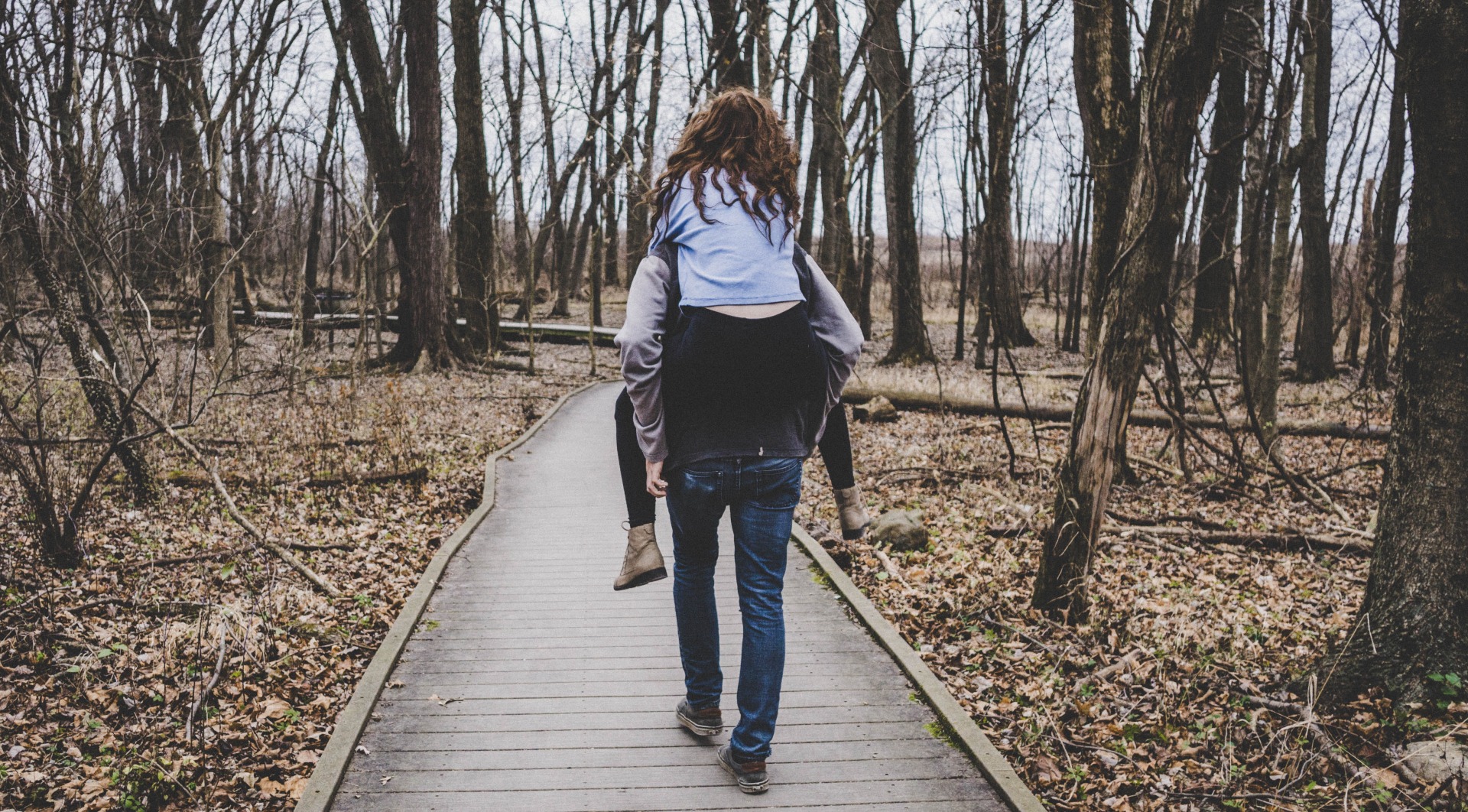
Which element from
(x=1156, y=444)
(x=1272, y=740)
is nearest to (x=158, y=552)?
(x=1272, y=740)

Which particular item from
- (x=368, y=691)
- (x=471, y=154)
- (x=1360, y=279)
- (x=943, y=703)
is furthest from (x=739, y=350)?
(x=1360, y=279)

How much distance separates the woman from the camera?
3.02m

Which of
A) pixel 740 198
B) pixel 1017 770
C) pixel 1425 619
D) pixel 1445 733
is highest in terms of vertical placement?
pixel 740 198

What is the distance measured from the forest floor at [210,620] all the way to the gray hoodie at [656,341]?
6.76ft

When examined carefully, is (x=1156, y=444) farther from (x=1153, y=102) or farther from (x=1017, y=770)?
(x=1017, y=770)

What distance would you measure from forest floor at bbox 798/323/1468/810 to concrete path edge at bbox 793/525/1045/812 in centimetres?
23

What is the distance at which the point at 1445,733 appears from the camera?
3553 mm

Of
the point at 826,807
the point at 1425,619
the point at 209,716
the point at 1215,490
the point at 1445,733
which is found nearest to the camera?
the point at 826,807

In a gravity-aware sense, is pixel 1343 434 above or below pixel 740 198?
below

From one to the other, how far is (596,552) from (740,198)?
4.55 meters

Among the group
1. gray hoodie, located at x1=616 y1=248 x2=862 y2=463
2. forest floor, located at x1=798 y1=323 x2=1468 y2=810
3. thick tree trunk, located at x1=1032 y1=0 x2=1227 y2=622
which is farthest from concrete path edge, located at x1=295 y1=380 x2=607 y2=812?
thick tree trunk, located at x1=1032 y1=0 x2=1227 y2=622

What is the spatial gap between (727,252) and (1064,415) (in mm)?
10586

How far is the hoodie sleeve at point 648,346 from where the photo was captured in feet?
9.98

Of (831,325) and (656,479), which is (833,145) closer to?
(831,325)
